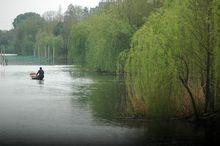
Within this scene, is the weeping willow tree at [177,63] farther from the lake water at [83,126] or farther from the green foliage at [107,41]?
the green foliage at [107,41]

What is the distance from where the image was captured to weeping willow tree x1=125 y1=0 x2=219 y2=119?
17.5 metres

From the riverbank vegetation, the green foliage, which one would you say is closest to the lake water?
the riverbank vegetation

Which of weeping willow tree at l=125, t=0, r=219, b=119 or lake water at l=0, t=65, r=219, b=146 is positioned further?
weeping willow tree at l=125, t=0, r=219, b=119

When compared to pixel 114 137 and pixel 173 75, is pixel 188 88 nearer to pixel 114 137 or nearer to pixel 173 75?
pixel 173 75

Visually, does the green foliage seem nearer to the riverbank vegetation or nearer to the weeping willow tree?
the riverbank vegetation

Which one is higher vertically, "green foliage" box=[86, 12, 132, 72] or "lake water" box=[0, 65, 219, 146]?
"green foliage" box=[86, 12, 132, 72]

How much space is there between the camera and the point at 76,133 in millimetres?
16391

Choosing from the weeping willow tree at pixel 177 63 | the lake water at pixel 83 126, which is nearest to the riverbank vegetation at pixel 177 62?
the weeping willow tree at pixel 177 63

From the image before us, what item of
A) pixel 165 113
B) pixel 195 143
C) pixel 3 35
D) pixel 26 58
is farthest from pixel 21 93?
pixel 3 35

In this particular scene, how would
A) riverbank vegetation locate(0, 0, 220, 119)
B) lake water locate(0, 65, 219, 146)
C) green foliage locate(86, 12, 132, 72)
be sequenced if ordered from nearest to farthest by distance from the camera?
lake water locate(0, 65, 219, 146) → riverbank vegetation locate(0, 0, 220, 119) → green foliage locate(86, 12, 132, 72)

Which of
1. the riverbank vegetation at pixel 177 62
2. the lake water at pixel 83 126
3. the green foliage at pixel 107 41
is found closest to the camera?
the lake water at pixel 83 126

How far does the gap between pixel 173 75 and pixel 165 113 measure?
1.52 meters

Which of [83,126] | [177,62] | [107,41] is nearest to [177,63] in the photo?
[177,62]

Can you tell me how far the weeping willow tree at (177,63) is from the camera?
17.5m
